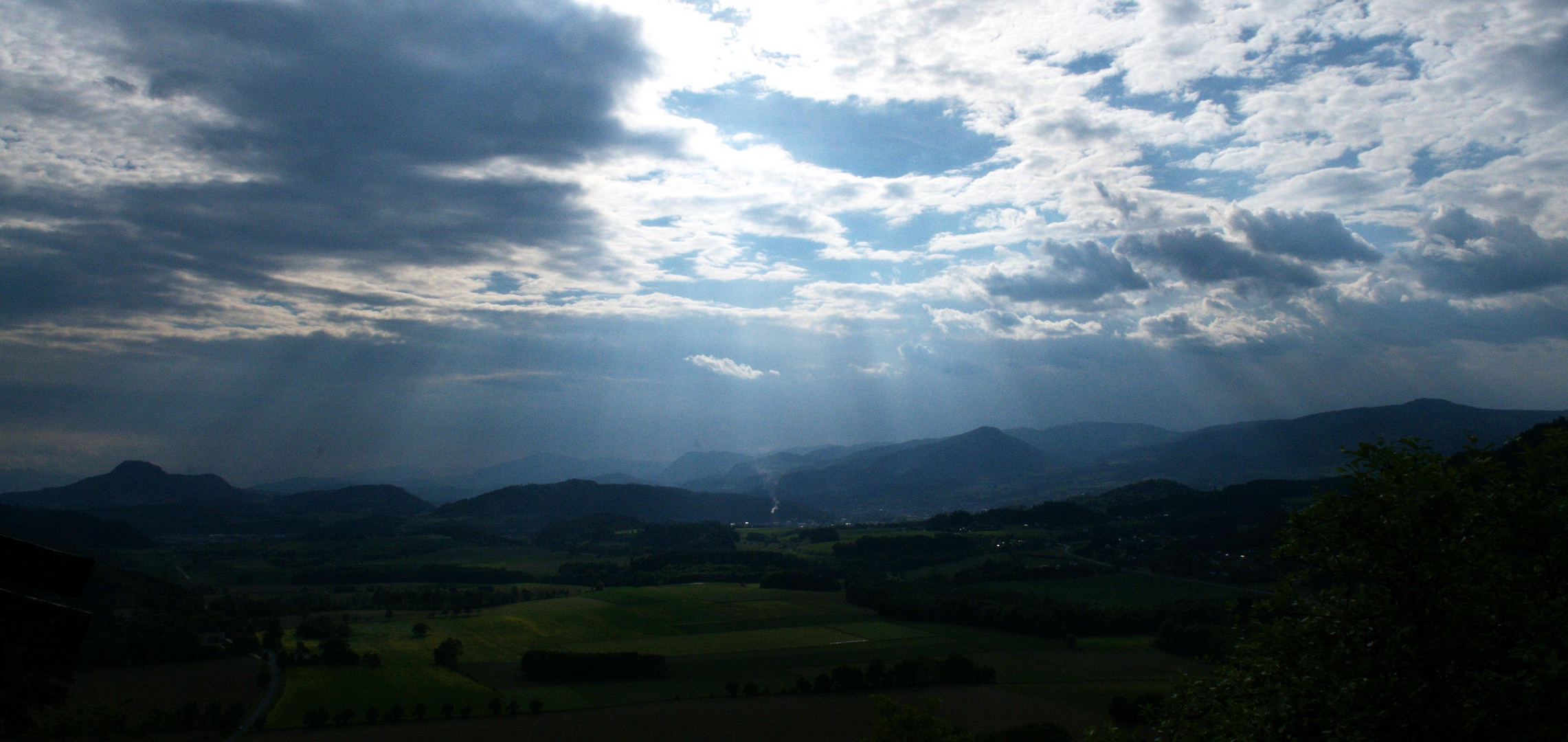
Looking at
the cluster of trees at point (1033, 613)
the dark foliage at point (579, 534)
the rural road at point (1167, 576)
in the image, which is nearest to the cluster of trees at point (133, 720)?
the cluster of trees at point (1033, 613)

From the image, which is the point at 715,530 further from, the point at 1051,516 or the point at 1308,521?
the point at 1308,521

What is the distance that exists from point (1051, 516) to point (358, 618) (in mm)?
122062

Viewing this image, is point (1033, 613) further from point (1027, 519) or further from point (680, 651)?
point (1027, 519)

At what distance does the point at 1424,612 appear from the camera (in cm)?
1132

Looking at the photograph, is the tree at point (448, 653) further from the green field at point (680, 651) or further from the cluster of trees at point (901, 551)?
the cluster of trees at point (901, 551)

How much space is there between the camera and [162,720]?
4197 centimetres

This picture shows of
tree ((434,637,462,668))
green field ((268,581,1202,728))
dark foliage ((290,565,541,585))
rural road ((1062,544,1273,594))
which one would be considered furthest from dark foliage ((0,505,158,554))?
rural road ((1062,544,1273,594))

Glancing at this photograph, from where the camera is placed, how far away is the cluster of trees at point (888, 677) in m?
51.4

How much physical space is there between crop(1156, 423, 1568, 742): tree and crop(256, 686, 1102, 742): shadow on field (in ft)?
102

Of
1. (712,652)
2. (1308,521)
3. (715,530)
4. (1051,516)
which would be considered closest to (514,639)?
(712,652)

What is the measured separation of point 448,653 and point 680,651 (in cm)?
1885

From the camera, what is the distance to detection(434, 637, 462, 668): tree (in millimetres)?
61562

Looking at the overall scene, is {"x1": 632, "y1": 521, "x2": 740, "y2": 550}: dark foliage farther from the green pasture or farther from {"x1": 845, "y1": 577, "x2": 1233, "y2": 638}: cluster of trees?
the green pasture

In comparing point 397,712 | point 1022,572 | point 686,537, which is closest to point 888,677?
point 397,712
